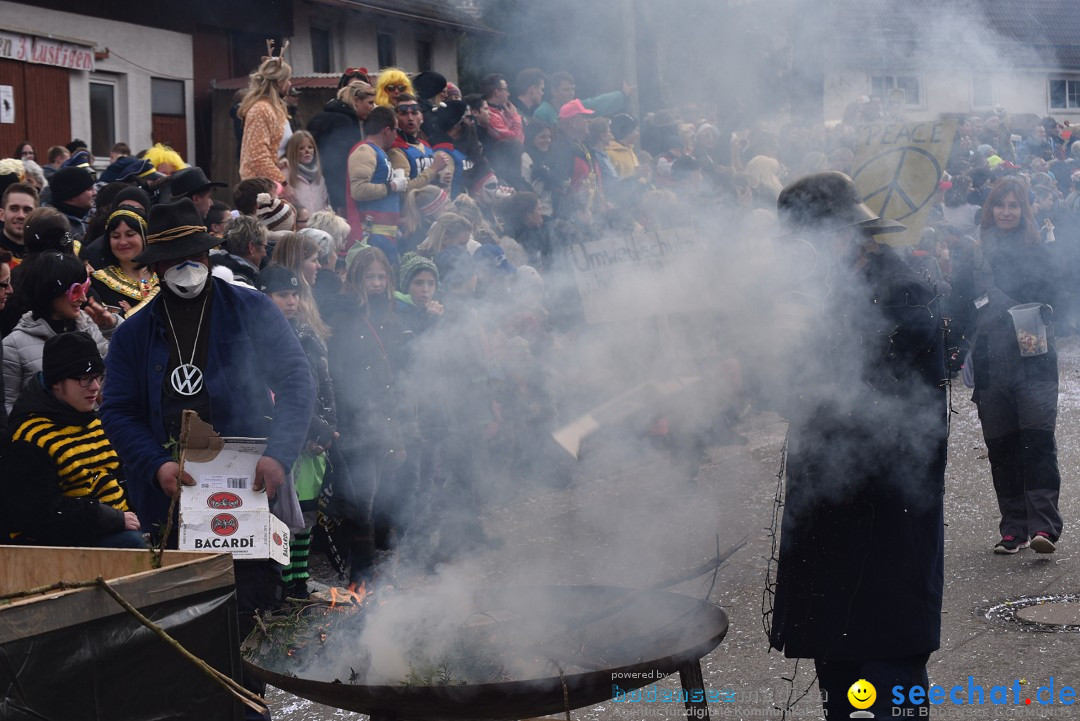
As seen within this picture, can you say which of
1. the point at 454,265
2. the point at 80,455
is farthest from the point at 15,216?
the point at 454,265

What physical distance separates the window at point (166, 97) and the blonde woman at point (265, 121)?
7.00 meters

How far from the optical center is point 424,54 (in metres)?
19.8

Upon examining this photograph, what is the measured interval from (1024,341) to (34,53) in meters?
10.8

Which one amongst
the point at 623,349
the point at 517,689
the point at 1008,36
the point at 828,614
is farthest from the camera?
the point at 1008,36

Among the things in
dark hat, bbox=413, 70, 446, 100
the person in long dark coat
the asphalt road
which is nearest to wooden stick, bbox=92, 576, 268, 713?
the asphalt road

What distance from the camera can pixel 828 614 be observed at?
11.4 feet

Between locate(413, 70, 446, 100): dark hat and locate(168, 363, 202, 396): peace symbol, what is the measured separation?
6489 millimetres

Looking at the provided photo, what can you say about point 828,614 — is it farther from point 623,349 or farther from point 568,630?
point 623,349

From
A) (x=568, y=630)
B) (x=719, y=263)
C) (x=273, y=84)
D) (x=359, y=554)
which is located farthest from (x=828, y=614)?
(x=273, y=84)

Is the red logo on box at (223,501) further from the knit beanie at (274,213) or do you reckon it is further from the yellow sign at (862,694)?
the knit beanie at (274,213)

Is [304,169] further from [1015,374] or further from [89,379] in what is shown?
[1015,374]

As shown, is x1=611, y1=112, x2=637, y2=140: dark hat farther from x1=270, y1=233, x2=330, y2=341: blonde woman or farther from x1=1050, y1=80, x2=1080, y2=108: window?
x1=1050, y1=80, x2=1080, y2=108: window

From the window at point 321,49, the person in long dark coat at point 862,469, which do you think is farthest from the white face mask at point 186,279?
the window at point 321,49

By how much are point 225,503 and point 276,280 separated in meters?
1.97
